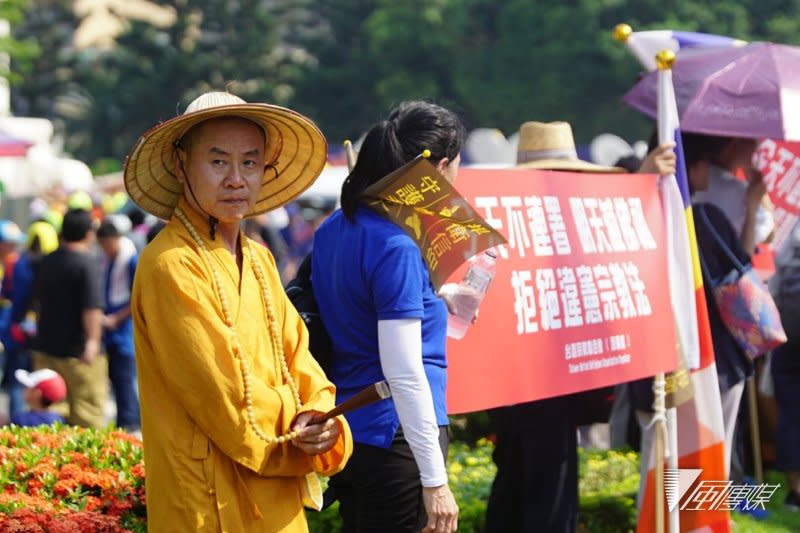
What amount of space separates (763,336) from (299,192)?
3249 millimetres

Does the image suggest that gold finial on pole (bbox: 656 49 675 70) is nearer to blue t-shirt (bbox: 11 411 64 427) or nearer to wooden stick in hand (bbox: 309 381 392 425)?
wooden stick in hand (bbox: 309 381 392 425)

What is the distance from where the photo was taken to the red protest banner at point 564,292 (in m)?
4.82

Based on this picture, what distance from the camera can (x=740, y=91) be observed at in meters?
6.21

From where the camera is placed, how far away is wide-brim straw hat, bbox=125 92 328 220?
3.27 metres

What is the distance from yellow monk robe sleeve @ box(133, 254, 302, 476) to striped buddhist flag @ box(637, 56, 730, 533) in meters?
3.00

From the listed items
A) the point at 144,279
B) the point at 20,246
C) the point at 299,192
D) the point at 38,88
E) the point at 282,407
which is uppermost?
the point at 38,88

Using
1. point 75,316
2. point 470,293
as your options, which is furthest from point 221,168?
point 75,316

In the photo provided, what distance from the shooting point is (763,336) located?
6.29 meters

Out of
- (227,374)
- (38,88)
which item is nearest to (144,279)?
(227,374)

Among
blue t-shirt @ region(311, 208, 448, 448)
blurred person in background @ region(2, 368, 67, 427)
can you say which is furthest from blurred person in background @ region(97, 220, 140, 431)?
blue t-shirt @ region(311, 208, 448, 448)

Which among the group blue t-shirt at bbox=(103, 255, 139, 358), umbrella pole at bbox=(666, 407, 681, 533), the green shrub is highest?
blue t-shirt at bbox=(103, 255, 139, 358)

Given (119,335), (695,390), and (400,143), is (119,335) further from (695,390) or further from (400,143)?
(400,143)

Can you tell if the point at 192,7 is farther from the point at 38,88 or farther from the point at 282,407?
the point at 282,407

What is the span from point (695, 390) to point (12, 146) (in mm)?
9634
